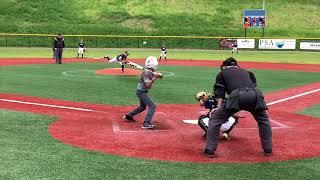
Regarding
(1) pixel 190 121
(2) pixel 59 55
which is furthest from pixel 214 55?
(1) pixel 190 121

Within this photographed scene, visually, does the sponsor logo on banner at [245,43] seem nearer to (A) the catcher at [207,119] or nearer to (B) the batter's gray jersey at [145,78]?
(B) the batter's gray jersey at [145,78]

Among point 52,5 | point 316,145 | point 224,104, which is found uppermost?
point 52,5

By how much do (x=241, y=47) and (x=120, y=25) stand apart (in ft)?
62.0

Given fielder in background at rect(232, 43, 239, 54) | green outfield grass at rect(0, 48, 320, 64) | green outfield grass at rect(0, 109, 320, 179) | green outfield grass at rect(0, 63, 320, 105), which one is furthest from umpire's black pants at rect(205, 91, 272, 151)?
fielder in background at rect(232, 43, 239, 54)

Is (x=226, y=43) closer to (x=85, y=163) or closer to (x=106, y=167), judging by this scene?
(x=85, y=163)

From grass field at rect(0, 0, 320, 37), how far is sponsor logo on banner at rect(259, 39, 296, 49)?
9.06m

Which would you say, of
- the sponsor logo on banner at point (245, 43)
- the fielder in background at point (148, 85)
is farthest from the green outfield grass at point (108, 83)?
the sponsor logo on banner at point (245, 43)

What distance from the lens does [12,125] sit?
1222cm

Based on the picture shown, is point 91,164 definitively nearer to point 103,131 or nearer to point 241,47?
point 103,131

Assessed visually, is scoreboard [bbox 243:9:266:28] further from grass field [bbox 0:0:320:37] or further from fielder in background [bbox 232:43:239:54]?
grass field [bbox 0:0:320:37]

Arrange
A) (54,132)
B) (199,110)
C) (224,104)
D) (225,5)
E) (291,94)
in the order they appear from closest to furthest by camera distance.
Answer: (224,104) → (54,132) → (199,110) → (291,94) → (225,5)

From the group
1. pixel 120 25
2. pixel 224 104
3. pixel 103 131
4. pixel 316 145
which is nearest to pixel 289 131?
pixel 316 145

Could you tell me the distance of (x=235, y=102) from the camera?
9.26 m

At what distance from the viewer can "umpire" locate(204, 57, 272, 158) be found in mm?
9297
